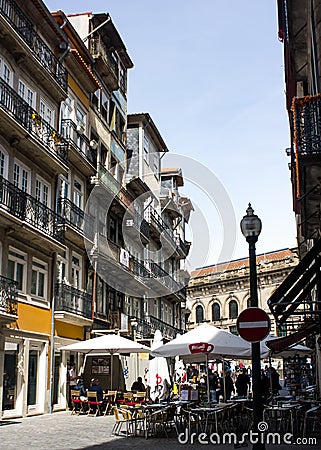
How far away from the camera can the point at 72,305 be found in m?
27.2

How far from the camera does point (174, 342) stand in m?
17.4

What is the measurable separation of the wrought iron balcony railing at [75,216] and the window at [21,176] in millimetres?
2920

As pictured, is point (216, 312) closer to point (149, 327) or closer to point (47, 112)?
point (149, 327)

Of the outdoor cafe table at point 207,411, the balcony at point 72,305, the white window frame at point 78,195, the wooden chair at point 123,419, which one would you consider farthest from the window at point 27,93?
the outdoor cafe table at point 207,411

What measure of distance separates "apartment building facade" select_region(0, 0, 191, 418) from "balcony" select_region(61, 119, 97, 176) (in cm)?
7

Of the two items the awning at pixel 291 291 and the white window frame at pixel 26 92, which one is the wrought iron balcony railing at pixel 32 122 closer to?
the white window frame at pixel 26 92

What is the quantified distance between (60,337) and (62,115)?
980cm

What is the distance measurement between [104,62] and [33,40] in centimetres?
876

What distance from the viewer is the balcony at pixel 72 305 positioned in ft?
85.0

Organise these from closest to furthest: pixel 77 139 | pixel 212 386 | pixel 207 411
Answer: pixel 207 411 < pixel 212 386 < pixel 77 139

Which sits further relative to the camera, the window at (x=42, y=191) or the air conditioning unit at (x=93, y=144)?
the air conditioning unit at (x=93, y=144)

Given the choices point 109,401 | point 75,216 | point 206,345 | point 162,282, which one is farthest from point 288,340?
point 162,282

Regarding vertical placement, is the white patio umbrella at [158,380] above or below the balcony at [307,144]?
below

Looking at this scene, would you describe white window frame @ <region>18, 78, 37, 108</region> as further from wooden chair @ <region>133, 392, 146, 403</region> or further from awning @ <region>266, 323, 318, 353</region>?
awning @ <region>266, 323, 318, 353</region>
